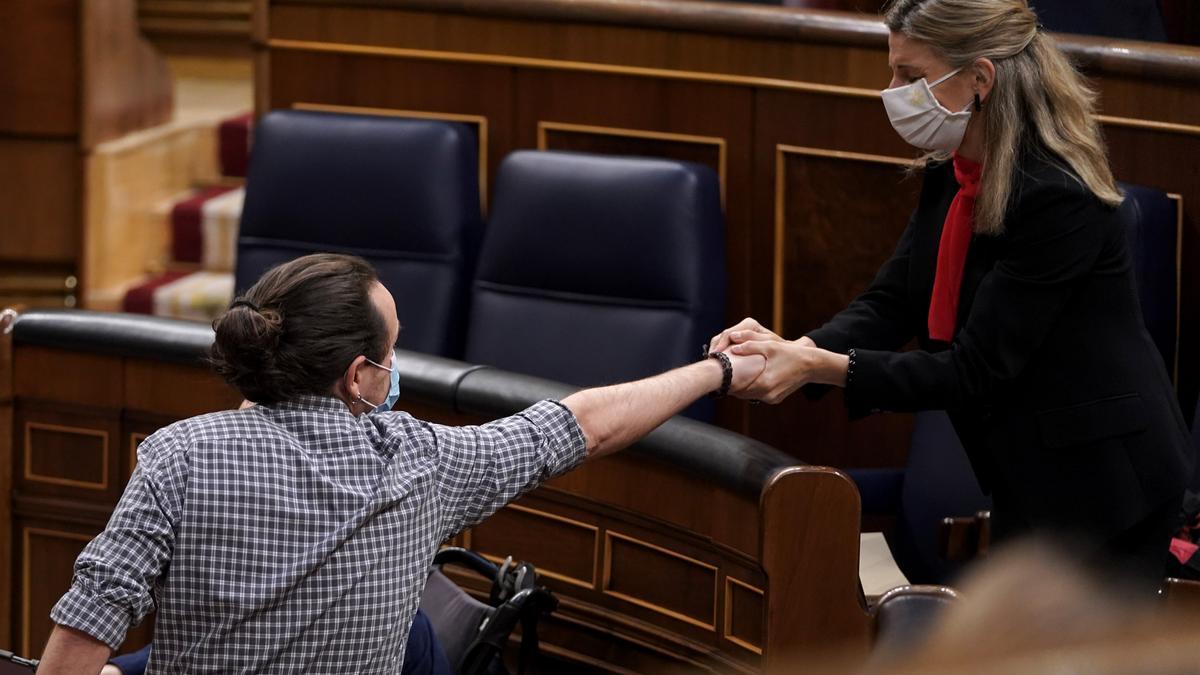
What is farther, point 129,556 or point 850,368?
point 850,368

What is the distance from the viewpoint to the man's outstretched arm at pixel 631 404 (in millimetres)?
1271

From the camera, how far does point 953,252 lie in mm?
1418

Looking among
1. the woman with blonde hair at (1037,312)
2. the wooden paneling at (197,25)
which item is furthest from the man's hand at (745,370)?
the wooden paneling at (197,25)

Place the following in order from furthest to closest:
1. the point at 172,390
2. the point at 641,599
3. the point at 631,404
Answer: the point at 172,390 < the point at 641,599 < the point at 631,404

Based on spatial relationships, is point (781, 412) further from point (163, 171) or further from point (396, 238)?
point (163, 171)

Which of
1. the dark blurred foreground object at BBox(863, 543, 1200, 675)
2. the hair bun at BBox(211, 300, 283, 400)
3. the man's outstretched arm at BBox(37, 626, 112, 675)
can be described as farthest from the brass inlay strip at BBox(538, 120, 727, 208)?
the dark blurred foreground object at BBox(863, 543, 1200, 675)

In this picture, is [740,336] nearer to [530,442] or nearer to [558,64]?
[530,442]

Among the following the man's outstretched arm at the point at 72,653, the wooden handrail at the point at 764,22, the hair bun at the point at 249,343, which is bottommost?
the man's outstretched arm at the point at 72,653

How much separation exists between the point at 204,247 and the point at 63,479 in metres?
1.37

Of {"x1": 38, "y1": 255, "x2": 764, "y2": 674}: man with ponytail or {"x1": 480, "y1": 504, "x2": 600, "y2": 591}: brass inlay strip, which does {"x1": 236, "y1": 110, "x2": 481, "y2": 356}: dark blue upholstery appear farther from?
{"x1": 38, "y1": 255, "x2": 764, "y2": 674}: man with ponytail

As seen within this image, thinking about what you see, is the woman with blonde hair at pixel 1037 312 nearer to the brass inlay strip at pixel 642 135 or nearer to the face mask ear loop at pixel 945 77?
the face mask ear loop at pixel 945 77

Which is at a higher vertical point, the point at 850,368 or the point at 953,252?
the point at 953,252

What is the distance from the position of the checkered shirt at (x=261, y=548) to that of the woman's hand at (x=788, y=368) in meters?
0.42

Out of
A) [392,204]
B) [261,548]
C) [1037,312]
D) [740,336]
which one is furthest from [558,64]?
[261,548]
